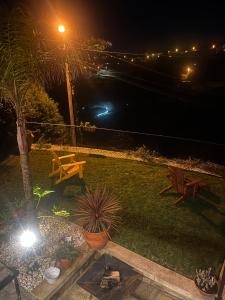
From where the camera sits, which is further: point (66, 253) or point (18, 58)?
point (66, 253)

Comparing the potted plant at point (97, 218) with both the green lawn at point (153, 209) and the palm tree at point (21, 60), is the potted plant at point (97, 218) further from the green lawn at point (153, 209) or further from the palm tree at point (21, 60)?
the palm tree at point (21, 60)

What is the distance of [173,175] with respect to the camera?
27.1 ft

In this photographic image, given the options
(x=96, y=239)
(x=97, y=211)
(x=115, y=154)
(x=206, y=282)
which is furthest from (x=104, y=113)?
(x=206, y=282)

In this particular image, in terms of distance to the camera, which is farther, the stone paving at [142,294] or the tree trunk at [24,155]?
the tree trunk at [24,155]

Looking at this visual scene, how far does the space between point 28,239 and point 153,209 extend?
3.30 metres

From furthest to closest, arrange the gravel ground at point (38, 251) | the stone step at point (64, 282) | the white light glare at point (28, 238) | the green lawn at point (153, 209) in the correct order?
the green lawn at point (153, 209)
the white light glare at point (28, 238)
the gravel ground at point (38, 251)
the stone step at point (64, 282)

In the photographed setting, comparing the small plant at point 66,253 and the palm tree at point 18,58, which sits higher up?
the palm tree at point 18,58

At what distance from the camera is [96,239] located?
6082 millimetres

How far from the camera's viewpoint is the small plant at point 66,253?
5878mm

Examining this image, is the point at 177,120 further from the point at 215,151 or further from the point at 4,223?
the point at 4,223

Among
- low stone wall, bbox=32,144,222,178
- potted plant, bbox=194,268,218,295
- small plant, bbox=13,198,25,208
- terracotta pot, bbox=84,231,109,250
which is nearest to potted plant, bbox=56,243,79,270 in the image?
terracotta pot, bbox=84,231,109,250

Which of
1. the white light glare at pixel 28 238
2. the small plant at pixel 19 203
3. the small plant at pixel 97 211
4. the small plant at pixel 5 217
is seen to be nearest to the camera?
the white light glare at pixel 28 238

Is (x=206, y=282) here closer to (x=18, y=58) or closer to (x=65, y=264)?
(x=65, y=264)

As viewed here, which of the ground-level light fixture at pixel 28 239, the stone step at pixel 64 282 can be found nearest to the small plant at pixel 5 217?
the ground-level light fixture at pixel 28 239
